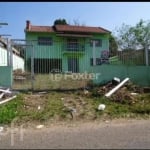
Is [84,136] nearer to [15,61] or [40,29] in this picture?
[15,61]

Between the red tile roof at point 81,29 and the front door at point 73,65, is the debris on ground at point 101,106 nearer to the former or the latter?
the front door at point 73,65

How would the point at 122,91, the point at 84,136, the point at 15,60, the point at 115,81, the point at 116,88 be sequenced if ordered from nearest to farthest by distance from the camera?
the point at 84,136
the point at 122,91
the point at 116,88
the point at 115,81
the point at 15,60

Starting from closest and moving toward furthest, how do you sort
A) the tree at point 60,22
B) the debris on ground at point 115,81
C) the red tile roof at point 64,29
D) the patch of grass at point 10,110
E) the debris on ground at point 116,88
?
the patch of grass at point 10,110, the debris on ground at point 116,88, the debris on ground at point 115,81, the red tile roof at point 64,29, the tree at point 60,22

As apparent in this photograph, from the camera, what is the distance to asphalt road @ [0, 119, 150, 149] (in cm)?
710

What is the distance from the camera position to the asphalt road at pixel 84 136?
23.3ft

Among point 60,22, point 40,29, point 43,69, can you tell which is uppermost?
point 60,22

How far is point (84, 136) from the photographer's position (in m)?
8.04

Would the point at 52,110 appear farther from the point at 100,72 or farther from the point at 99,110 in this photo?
the point at 100,72

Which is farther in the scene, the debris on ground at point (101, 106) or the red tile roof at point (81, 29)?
the red tile roof at point (81, 29)

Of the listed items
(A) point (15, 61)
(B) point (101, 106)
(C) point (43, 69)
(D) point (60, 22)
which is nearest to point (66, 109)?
(B) point (101, 106)

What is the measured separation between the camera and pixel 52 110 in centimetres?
1105

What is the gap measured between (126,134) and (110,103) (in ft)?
12.7

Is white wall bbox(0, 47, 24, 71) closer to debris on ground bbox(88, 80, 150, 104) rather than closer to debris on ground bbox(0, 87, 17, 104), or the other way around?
debris on ground bbox(0, 87, 17, 104)

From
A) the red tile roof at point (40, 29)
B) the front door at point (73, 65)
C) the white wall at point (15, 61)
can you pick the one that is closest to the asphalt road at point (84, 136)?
Result: the white wall at point (15, 61)
